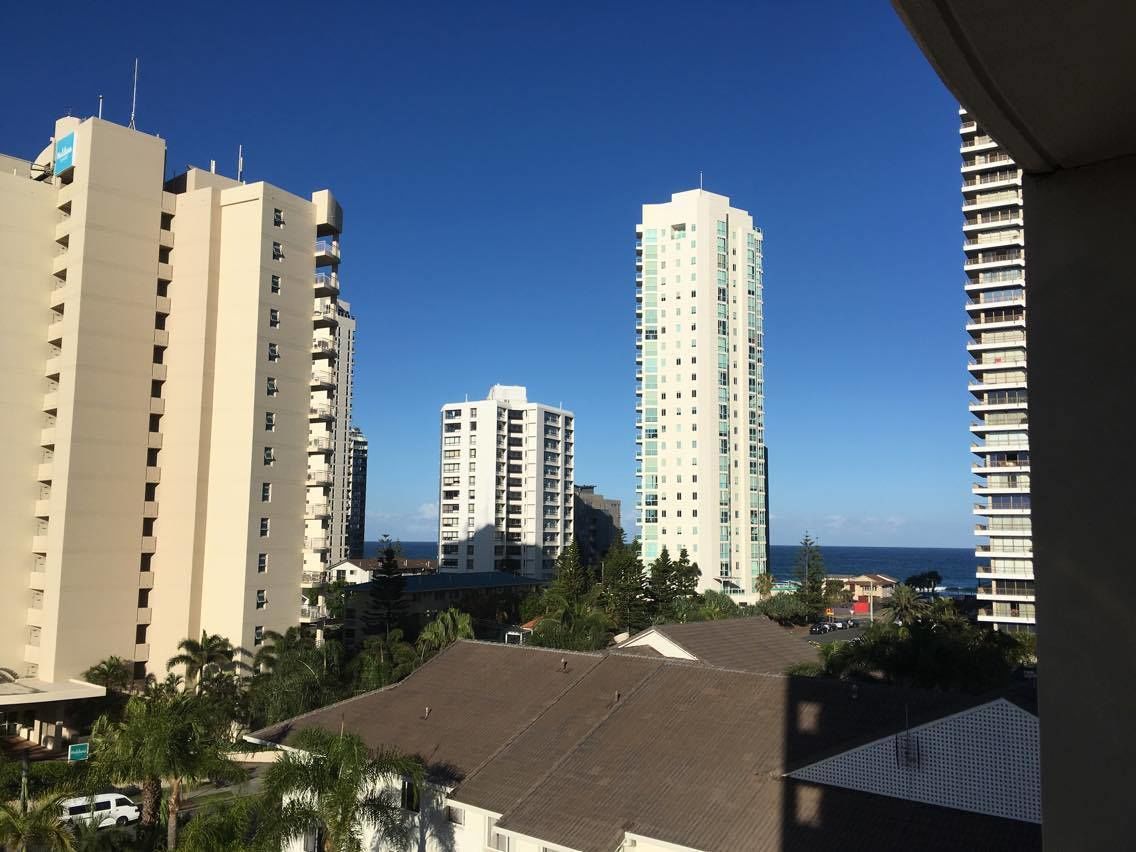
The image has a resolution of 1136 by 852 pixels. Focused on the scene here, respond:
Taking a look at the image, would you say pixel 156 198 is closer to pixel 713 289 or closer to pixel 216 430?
pixel 216 430

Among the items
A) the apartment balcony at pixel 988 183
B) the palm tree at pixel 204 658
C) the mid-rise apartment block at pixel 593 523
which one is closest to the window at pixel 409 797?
the palm tree at pixel 204 658

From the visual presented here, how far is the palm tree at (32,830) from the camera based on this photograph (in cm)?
1398

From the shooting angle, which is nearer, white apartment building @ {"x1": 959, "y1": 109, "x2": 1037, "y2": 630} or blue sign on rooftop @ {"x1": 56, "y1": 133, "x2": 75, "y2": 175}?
blue sign on rooftop @ {"x1": 56, "y1": 133, "x2": 75, "y2": 175}

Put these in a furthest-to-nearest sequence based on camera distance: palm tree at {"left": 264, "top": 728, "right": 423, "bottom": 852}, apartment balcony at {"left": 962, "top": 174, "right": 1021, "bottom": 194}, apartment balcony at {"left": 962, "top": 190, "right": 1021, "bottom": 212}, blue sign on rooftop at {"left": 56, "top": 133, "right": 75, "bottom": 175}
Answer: apartment balcony at {"left": 962, "top": 174, "right": 1021, "bottom": 194} < apartment balcony at {"left": 962, "top": 190, "right": 1021, "bottom": 212} < blue sign on rooftop at {"left": 56, "top": 133, "right": 75, "bottom": 175} < palm tree at {"left": 264, "top": 728, "right": 423, "bottom": 852}

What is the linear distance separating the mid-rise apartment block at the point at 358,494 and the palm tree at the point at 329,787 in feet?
440

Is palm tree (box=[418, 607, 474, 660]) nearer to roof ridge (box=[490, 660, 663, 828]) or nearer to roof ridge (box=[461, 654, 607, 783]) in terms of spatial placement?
roof ridge (box=[461, 654, 607, 783])

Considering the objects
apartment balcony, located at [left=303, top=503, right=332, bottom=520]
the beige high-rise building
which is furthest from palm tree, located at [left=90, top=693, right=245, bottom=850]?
apartment balcony, located at [left=303, top=503, right=332, bottom=520]

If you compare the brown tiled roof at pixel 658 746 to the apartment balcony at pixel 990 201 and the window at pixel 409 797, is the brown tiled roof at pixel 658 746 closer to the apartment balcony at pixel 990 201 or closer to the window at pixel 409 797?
the window at pixel 409 797

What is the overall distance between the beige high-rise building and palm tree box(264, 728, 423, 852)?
24.1 metres

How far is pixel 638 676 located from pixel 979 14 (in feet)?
60.8

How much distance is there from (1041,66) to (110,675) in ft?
127

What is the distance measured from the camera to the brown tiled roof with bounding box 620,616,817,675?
2719cm

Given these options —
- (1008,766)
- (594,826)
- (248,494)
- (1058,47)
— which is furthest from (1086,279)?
(248,494)

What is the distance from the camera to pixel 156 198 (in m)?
38.0
